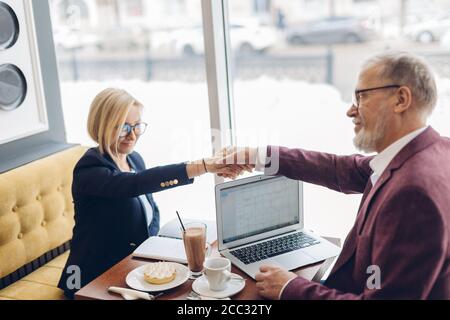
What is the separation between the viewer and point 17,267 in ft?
7.31

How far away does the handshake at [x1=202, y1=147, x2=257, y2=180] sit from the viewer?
198 cm

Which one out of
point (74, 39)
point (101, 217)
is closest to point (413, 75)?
point (101, 217)

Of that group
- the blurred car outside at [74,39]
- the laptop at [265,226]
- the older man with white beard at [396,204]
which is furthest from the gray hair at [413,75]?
the blurred car outside at [74,39]

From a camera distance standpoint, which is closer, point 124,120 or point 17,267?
point 124,120

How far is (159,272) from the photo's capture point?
159 centimetres

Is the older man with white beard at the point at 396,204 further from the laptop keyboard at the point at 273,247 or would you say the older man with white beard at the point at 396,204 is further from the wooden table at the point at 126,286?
the laptop keyboard at the point at 273,247

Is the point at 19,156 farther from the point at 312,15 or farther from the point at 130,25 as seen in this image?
the point at 312,15

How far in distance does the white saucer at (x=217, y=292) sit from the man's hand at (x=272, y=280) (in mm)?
62

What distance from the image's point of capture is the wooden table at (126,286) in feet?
4.96

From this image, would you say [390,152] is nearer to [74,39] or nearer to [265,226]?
[265,226]

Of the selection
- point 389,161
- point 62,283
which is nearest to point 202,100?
point 62,283

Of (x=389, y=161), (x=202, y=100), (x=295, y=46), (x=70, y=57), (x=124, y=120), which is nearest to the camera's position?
(x=389, y=161)

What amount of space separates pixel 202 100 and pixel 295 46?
0.57 metres

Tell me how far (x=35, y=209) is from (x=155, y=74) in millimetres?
1049
